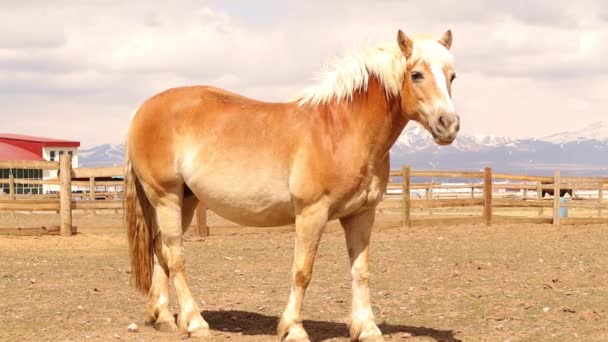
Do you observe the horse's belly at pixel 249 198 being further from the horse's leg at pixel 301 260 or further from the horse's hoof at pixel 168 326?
the horse's hoof at pixel 168 326

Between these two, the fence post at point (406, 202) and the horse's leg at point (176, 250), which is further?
the fence post at point (406, 202)

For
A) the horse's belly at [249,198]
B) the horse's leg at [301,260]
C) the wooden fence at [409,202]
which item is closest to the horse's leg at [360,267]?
the horse's leg at [301,260]

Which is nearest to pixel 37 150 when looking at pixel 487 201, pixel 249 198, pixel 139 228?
pixel 487 201

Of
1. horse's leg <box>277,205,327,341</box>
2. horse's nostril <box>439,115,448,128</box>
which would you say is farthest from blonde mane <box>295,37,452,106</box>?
horse's leg <box>277,205,327,341</box>

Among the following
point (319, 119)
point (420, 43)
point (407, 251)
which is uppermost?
point (420, 43)

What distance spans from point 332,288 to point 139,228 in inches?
127

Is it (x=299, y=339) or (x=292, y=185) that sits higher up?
(x=292, y=185)

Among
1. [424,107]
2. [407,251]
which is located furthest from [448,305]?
[407,251]

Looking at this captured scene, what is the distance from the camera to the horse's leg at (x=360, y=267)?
641 cm

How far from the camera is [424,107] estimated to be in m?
5.78

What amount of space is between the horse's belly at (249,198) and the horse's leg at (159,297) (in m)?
0.87

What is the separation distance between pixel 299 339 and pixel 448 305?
274cm

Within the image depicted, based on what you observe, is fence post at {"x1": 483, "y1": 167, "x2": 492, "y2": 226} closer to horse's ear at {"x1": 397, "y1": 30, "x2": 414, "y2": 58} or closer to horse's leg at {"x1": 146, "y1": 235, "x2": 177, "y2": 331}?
horse's leg at {"x1": 146, "y1": 235, "x2": 177, "y2": 331}

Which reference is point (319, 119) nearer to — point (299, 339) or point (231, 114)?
point (231, 114)
